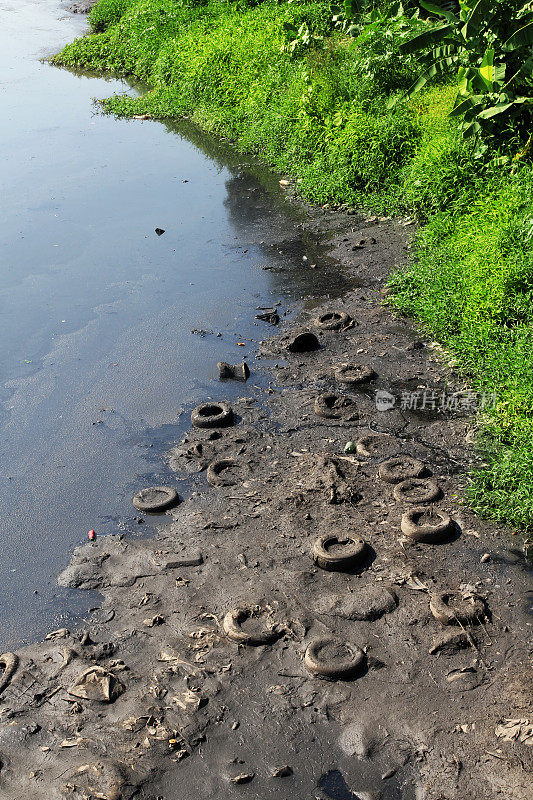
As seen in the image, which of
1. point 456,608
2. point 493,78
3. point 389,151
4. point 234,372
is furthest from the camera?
point 389,151

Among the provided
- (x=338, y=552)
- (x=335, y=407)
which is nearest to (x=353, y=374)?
(x=335, y=407)

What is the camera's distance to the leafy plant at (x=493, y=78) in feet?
24.0

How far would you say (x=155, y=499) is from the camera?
563 centimetres

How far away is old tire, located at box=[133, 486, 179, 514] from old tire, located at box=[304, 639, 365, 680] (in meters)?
1.75

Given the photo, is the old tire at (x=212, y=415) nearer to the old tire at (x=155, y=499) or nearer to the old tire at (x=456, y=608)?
the old tire at (x=155, y=499)

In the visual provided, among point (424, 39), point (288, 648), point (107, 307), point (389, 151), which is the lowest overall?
point (107, 307)

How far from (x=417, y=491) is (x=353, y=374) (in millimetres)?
1771

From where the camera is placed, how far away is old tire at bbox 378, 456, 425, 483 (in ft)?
18.0

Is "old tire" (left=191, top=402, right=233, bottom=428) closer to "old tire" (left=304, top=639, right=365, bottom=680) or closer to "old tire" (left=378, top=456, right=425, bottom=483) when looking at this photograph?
"old tire" (left=378, top=456, right=425, bottom=483)

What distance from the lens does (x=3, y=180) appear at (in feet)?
44.8

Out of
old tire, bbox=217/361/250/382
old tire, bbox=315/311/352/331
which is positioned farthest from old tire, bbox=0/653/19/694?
old tire, bbox=315/311/352/331

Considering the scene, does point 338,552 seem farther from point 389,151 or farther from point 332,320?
point 389,151

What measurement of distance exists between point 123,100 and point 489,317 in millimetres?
13682

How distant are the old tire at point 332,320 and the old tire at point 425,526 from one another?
9.81ft
